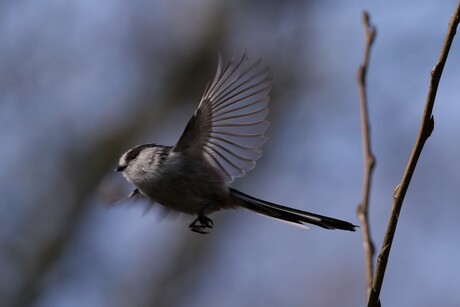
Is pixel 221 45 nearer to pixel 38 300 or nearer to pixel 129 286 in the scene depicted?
pixel 129 286

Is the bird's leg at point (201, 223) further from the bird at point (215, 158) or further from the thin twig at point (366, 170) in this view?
the thin twig at point (366, 170)

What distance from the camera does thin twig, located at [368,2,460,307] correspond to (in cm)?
137

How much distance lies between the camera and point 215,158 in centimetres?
235

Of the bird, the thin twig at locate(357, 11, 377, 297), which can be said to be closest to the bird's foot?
the bird

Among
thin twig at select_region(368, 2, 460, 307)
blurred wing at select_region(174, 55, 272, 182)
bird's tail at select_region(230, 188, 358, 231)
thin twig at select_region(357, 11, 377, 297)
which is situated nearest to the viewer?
thin twig at select_region(368, 2, 460, 307)

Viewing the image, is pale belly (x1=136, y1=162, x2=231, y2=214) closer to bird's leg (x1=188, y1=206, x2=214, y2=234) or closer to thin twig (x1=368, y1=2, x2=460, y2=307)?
bird's leg (x1=188, y1=206, x2=214, y2=234)

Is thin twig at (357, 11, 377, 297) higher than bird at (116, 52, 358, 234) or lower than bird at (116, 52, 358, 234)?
higher

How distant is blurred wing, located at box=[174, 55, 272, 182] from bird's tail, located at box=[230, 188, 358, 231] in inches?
4.3

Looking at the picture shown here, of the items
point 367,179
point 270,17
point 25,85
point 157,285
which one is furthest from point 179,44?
point 367,179

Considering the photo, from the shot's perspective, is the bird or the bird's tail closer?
the bird's tail

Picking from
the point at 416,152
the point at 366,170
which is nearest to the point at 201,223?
the point at 366,170

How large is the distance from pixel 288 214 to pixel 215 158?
10.7 inches

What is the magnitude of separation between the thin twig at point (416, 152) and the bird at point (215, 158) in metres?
0.74

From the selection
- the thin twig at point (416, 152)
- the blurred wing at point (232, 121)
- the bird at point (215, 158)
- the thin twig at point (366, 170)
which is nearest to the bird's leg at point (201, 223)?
the bird at point (215, 158)
